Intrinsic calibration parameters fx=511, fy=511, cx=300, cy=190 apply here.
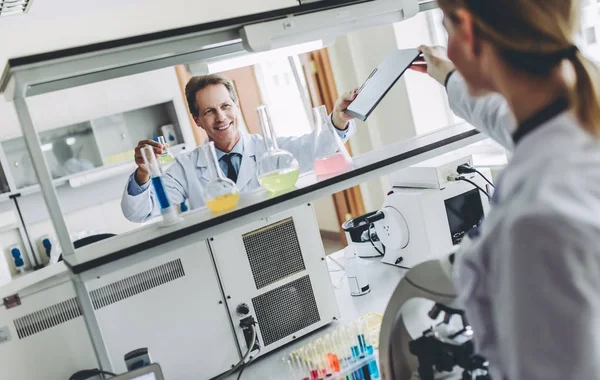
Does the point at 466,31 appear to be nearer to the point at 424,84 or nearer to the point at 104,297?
the point at 104,297

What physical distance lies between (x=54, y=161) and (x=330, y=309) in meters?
3.06

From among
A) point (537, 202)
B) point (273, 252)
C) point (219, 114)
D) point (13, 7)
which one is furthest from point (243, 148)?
point (13, 7)

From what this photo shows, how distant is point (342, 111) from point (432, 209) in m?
0.56

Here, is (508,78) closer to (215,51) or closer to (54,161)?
(215,51)

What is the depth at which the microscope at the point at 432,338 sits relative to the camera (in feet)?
2.97

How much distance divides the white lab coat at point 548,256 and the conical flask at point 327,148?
0.69m

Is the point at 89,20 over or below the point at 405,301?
over

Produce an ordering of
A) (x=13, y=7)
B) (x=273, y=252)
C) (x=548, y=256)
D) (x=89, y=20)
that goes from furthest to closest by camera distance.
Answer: (x=89, y=20)
(x=13, y=7)
(x=273, y=252)
(x=548, y=256)

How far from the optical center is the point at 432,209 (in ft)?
5.74

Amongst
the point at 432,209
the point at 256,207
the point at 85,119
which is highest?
the point at 85,119

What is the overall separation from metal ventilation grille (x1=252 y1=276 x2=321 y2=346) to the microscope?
1.56 ft

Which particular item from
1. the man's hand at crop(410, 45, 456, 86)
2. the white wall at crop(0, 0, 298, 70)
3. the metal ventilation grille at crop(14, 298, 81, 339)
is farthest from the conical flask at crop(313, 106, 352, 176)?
the white wall at crop(0, 0, 298, 70)

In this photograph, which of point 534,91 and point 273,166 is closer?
point 534,91

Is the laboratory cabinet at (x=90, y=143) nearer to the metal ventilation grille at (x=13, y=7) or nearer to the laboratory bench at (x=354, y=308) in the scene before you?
the metal ventilation grille at (x=13, y=7)
